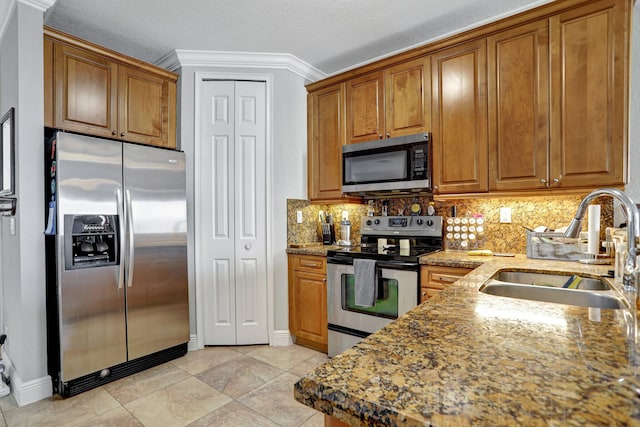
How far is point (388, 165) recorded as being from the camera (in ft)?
8.96

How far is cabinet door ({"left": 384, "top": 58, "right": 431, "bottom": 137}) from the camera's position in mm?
2568

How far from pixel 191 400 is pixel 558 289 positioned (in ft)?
7.09

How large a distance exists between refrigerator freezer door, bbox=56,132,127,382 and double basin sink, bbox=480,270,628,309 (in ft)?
7.86

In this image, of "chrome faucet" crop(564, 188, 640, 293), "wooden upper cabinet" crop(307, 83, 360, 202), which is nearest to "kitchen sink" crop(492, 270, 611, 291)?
"chrome faucet" crop(564, 188, 640, 293)

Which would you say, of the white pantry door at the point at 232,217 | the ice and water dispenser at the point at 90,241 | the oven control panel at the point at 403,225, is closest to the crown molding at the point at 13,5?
the white pantry door at the point at 232,217

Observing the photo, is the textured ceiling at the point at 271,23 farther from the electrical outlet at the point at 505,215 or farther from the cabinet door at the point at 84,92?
the electrical outlet at the point at 505,215

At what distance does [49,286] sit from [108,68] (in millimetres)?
1659

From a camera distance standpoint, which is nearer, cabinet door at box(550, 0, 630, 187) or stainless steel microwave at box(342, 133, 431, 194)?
cabinet door at box(550, 0, 630, 187)

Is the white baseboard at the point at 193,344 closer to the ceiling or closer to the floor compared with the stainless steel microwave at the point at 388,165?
closer to the floor

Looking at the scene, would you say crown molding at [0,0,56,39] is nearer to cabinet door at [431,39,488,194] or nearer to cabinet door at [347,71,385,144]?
cabinet door at [347,71,385,144]

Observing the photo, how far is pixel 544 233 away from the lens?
2148 millimetres

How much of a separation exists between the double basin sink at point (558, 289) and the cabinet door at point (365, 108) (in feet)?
5.08

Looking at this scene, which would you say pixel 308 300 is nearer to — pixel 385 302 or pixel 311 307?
pixel 311 307

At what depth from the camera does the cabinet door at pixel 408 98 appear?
8.43 feet
